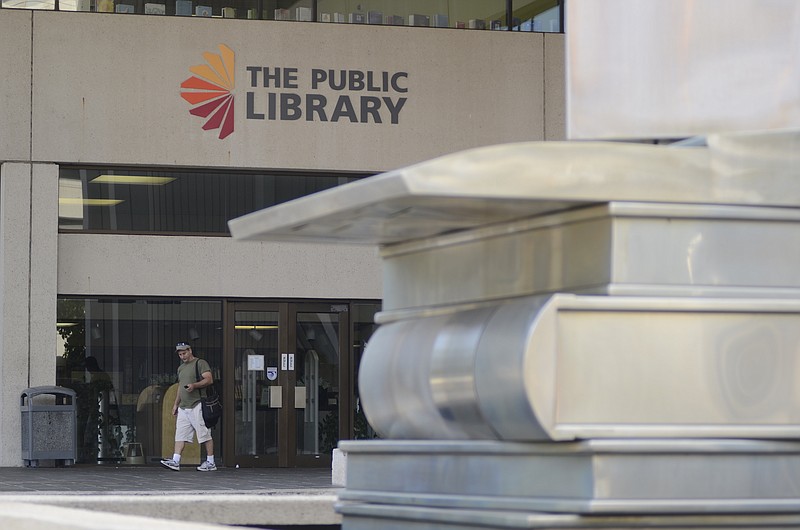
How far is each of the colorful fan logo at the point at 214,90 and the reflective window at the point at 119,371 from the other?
2.76 m

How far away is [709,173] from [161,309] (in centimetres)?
1765

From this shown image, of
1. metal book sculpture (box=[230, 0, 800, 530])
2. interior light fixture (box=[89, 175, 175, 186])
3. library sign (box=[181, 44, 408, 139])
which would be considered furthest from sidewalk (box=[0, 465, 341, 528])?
library sign (box=[181, 44, 408, 139])

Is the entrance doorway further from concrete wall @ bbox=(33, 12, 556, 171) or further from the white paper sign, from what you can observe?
concrete wall @ bbox=(33, 12, 556, 171)

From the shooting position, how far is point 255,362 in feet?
71.0

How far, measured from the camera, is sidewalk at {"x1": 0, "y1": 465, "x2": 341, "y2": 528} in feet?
20.6

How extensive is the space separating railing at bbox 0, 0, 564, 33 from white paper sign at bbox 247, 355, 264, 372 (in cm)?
511

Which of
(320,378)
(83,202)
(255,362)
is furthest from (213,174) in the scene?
(320,378)

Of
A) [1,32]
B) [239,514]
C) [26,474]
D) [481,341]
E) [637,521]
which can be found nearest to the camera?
[637,521]

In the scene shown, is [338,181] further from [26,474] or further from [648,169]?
[648,169]

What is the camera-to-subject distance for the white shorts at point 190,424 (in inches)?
770

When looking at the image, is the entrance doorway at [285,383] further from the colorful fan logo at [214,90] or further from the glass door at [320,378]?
the colorful fan logo at [214,90]

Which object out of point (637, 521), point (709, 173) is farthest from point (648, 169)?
point (637, 521)

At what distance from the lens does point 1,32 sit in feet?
67.9

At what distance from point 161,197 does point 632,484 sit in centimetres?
1797
